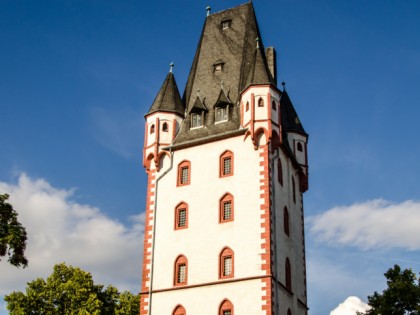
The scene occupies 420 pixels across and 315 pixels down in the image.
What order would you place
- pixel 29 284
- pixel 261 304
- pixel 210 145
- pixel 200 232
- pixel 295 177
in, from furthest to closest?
pixel 29 284 → pixel 295 177 → pixel 210 145 → pixel 200 232 → pixel 261 304

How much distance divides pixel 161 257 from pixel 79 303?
12.7 meters

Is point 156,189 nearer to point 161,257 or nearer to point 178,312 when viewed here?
point 161,257

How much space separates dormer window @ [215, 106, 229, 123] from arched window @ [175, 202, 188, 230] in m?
4.96

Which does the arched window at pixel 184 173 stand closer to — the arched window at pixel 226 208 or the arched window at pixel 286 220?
the arched window at pixel 226 208

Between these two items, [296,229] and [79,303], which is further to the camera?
[79,303]

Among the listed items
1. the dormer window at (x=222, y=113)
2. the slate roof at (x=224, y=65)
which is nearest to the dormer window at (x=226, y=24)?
the slate roof at (x=224, y=65)

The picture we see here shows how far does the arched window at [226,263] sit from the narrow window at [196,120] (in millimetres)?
7611

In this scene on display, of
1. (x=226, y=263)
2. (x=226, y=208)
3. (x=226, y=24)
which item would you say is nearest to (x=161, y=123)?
(x=226, y=208)

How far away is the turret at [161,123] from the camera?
3612cm

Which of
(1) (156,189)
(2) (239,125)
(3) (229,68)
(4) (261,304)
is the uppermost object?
(3) (229,68)

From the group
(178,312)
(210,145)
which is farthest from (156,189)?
(178,312)

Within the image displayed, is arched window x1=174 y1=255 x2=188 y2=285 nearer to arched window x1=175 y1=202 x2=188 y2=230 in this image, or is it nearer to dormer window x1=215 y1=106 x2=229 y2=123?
arched window x1=175 y1=202 x2=188 y2=230

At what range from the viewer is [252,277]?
30422 mm

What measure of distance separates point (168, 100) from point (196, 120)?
82.8 inches
